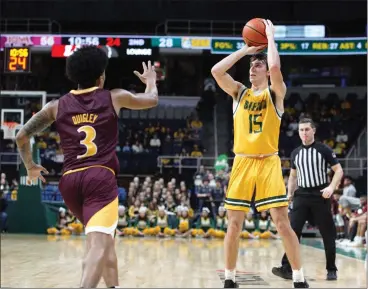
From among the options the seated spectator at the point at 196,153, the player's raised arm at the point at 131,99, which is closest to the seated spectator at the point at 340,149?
the seated spectator at the point at 196,153

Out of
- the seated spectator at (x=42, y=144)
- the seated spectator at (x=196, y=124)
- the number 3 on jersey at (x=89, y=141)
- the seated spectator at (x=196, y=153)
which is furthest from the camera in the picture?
the seated spectator at (x=196, y=124)

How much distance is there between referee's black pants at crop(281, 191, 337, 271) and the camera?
6.35 metres

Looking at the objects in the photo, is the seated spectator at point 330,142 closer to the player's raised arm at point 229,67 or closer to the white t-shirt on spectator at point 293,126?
the white t-shirt on spectator at point 293,126

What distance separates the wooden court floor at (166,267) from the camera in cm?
579

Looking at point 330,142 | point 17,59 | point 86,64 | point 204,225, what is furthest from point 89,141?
point 330,142

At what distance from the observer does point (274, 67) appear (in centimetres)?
459

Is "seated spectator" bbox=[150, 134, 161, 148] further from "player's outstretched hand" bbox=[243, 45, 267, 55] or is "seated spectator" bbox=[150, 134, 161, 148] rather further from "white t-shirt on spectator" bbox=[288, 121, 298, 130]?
"player's outstretched hand" bbox=[243, 45, 267, 55]

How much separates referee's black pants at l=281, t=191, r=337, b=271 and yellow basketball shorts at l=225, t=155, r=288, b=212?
1704 mm

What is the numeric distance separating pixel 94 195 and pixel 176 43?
17878mm

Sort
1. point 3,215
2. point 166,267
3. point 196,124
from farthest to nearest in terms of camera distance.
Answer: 1. point 196,124
2. point 3,215
3. point 166,267

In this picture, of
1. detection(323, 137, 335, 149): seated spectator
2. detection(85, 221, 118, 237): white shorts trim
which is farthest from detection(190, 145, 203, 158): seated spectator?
detection(85, 221, 118, 237): white shorts trim

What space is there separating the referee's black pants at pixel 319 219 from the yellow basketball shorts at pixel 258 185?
5.59 ft

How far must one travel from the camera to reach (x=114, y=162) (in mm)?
3525

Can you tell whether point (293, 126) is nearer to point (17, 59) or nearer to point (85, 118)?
point (17, 59)
